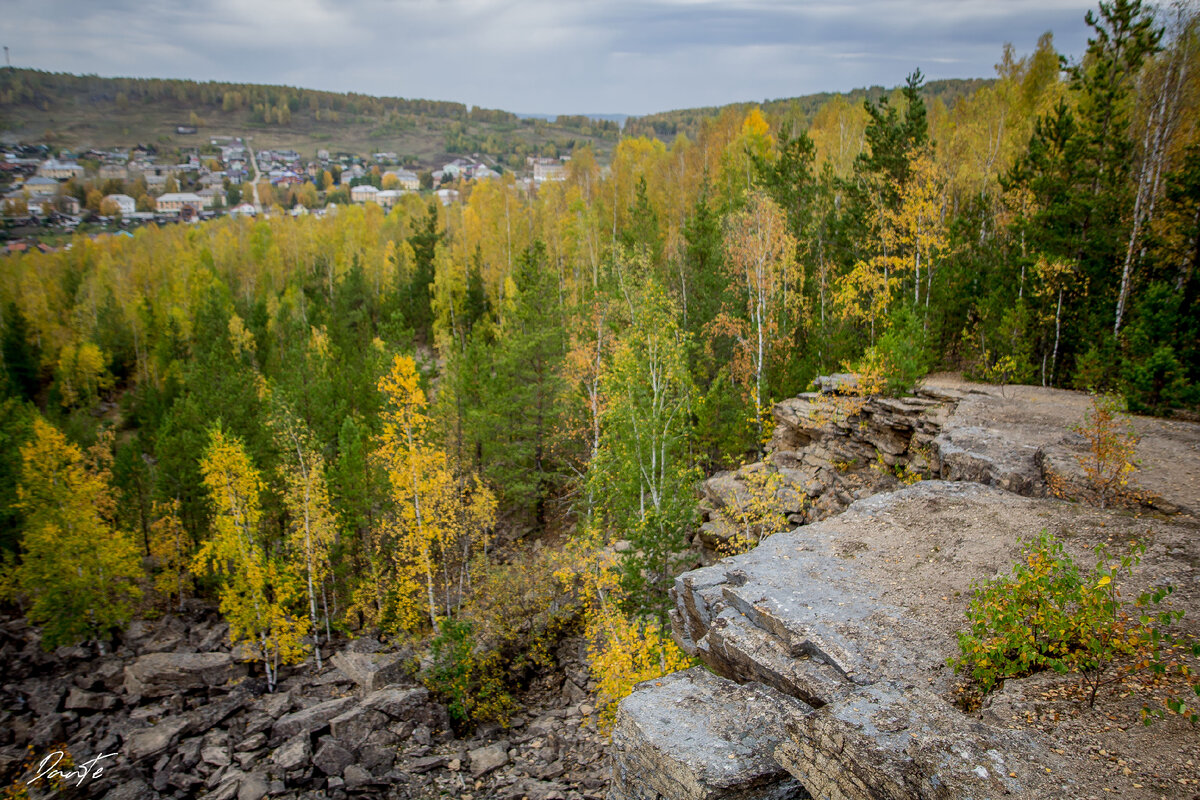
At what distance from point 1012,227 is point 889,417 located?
337 inches

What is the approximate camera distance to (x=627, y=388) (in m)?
18.2

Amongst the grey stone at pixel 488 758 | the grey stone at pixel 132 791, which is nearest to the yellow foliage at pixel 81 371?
the grey stone at pixel 132 791

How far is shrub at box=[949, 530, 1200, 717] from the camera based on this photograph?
6691mm

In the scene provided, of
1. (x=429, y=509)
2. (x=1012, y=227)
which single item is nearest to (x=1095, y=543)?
(x=1012, y=227)

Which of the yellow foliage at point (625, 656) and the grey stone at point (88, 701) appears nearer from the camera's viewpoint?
the yellow foliage at point (625, 656)

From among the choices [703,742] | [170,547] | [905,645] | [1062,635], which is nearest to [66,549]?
[170,547]

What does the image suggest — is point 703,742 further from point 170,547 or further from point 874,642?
point 170,547

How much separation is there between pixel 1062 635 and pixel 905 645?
2.04m

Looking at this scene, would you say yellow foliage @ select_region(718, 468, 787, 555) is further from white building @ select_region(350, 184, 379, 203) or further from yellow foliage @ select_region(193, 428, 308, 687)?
white building @ select_region(350, 184, 379, 203)

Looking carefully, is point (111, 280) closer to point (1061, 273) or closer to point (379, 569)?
point (379, 569)

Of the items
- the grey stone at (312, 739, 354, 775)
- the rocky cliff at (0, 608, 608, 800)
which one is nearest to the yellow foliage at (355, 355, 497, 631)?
the rocky cliff at (0, 608, 608, 800)

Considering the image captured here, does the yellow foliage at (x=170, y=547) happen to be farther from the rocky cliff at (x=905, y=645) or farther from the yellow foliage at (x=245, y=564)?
the rocky cliff at (x=905, y=645)

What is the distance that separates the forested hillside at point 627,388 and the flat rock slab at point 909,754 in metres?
6.33

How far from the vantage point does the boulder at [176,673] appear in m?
19.9
